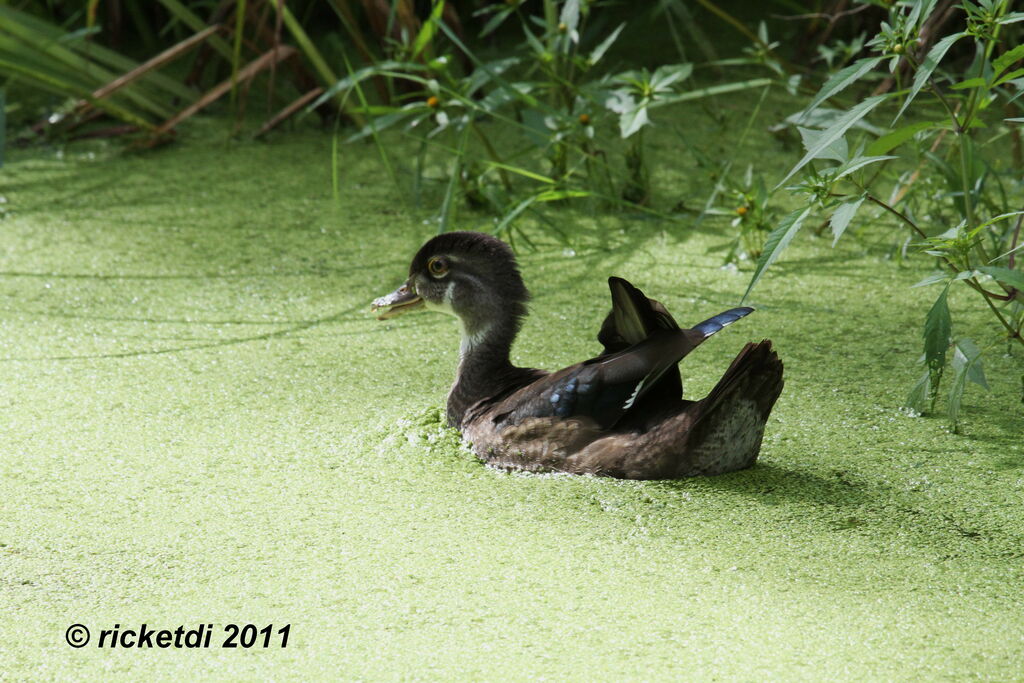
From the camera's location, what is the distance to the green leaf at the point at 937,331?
179 centimetres

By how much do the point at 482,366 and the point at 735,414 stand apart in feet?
1.61

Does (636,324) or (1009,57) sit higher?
(1009,57)

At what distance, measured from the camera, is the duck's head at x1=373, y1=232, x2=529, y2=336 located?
6.67ft

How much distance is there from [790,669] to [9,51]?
2745 mm

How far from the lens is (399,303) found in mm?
2148

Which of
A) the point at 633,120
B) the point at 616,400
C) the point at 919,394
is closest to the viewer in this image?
the point at 616,400

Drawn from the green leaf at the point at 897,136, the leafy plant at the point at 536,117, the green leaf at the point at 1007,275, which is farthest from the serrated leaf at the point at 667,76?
Result: the green leaf at the point at 1007,275

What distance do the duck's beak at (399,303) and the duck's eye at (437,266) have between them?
7 cm

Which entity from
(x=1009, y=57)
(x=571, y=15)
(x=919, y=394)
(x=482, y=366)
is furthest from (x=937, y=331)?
(x=571, y=15)

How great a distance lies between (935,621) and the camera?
1.42 metres

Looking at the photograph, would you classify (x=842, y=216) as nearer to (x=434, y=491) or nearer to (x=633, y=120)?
(x=434, y=491)

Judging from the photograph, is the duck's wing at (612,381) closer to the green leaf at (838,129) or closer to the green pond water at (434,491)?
the green pond water at (434,491)

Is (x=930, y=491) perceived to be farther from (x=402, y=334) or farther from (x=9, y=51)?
(x=9, y=51)

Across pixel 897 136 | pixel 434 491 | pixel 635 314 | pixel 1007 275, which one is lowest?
pixel 434 491
